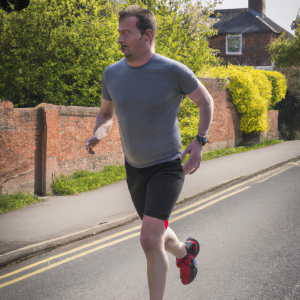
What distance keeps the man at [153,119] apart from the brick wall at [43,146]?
546cm

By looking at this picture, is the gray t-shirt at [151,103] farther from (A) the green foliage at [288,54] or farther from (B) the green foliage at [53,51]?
(A) the green foliage at [288,54]

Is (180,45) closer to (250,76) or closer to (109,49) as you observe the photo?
(109,49)

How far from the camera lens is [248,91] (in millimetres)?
17234

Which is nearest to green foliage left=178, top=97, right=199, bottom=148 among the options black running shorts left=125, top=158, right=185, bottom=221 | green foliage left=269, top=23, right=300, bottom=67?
black running shorts left=125, top=158, right=185, bottom=221

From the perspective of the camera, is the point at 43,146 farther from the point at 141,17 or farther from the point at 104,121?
the point at 141,17

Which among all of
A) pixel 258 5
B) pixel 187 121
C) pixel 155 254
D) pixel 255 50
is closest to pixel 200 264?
pixel 155 254

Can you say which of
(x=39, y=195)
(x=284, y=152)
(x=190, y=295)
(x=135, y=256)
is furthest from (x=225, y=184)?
(x=284, y=152)

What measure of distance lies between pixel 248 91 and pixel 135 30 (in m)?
15.3

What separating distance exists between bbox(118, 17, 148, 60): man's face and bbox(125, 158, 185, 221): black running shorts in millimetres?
881

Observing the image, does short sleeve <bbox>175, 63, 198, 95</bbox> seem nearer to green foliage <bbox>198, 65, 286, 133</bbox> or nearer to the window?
green foliage <bbox>198, 65, 286, 133</bbox>

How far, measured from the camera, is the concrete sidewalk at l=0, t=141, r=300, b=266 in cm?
538

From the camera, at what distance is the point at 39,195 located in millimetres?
8570

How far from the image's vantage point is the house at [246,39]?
1335 inches

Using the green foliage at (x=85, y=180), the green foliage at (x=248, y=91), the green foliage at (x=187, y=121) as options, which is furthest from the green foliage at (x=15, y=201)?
the green foliage at (x=248, y=91)
